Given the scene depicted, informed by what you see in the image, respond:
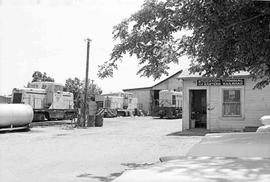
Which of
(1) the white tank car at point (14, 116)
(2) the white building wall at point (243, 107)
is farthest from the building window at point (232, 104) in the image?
(1) the white tank car at point (14, 116)

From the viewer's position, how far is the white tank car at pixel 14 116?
20920 mm

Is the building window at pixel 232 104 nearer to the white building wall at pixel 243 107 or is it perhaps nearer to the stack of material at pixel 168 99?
the white building wall at pixel 243 107

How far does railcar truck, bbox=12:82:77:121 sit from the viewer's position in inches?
1133

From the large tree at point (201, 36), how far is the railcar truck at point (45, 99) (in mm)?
21744

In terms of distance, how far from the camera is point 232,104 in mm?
19625

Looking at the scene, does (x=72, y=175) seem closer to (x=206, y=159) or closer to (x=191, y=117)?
(x=206, y=159)

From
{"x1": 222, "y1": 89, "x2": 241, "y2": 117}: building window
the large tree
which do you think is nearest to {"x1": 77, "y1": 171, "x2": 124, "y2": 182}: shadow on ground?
the large tree

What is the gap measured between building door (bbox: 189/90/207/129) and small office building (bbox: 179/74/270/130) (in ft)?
2.38

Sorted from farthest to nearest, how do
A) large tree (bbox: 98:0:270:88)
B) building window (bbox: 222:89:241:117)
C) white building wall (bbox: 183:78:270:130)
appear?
building window (bbox: 222:89:241:117) → white building wall (bbox: 183:78:270:130) → large tree (bbox: 98:0:270:88)

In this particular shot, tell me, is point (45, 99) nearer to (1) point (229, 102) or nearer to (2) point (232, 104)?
(1) point (229, 102)

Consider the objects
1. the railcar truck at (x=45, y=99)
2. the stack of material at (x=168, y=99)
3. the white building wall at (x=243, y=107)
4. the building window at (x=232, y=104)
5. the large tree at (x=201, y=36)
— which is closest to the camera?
the large tree at (x=201, y=36)

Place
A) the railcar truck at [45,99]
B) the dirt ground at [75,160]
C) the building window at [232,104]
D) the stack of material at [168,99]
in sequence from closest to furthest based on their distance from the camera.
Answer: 1. the dirt ground at [75,160]
2. the building window at [232,104]
3. the railcar truck at [45,99]
4. the stack of material at [168,99]

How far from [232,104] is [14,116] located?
12.3m

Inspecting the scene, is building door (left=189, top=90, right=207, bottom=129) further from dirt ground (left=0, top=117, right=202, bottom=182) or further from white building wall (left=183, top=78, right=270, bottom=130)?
dirt ground (left=0, top=117, right=202, bottom=182)
